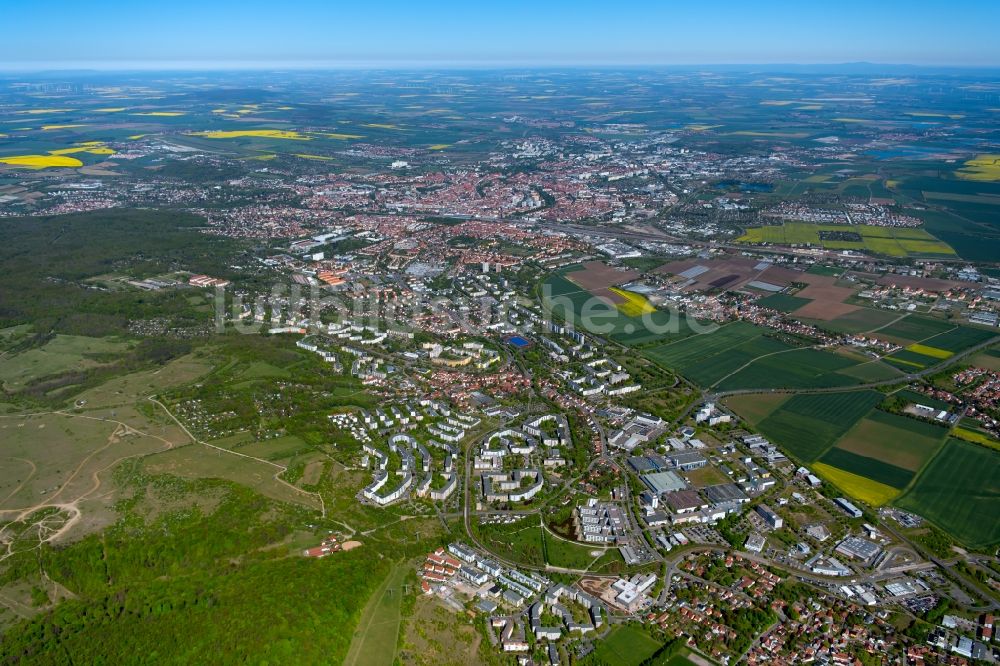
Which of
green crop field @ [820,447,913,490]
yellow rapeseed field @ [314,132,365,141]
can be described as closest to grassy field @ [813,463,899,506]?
green crop field @ [820,447,913,490]

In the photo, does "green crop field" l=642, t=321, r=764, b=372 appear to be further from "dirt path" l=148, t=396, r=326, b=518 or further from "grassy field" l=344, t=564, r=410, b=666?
"grassy field" l=344, t=564, r=410, b=666

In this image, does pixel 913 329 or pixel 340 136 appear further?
pixel 340 136

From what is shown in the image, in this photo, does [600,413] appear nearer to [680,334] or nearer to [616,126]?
[680,334]

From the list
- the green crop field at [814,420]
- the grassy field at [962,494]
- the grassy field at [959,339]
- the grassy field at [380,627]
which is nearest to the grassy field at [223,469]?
the grassy field at [380,627]

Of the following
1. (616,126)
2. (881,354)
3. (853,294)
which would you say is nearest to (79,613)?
(881,354)

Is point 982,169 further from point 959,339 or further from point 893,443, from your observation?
point 893,443

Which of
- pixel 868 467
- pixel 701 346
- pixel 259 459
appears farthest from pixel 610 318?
pixel 259 459
